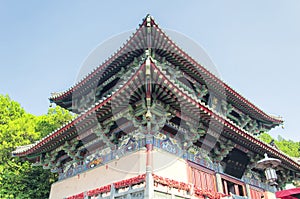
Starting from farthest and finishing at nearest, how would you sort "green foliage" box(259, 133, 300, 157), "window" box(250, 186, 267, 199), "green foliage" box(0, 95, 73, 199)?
"green foliage" box(259, 133, 300, 157), "green foliage" box(0, 95, 73, 199), "window" box(250, 186, 267, 199)

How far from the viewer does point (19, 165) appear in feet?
56.6

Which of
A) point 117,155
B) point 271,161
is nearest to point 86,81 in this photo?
point 117,155

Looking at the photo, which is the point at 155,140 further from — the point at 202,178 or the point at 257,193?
the point at 257,193

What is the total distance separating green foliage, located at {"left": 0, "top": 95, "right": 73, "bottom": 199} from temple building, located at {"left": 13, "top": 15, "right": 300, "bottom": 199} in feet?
14.4

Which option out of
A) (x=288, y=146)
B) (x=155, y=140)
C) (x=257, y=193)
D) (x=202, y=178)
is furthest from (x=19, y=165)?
(x=288, y=146)

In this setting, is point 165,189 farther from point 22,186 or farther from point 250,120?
point 22,186

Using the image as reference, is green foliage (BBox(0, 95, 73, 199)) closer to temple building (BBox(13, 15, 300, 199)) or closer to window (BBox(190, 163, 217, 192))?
temple building (BBox(13, 15, 300, 199))

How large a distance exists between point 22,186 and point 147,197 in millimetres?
12063

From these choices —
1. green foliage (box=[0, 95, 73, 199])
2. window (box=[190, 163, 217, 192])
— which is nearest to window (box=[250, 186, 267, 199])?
window (box=[190, 163, 217, 192])

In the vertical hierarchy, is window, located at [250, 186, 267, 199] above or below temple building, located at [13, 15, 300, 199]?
below

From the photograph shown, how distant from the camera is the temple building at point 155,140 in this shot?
804cm

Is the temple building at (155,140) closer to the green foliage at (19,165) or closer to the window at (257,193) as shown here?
the window at (257,193)

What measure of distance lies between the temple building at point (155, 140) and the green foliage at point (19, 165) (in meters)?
4.38

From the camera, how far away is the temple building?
804 centimetres
